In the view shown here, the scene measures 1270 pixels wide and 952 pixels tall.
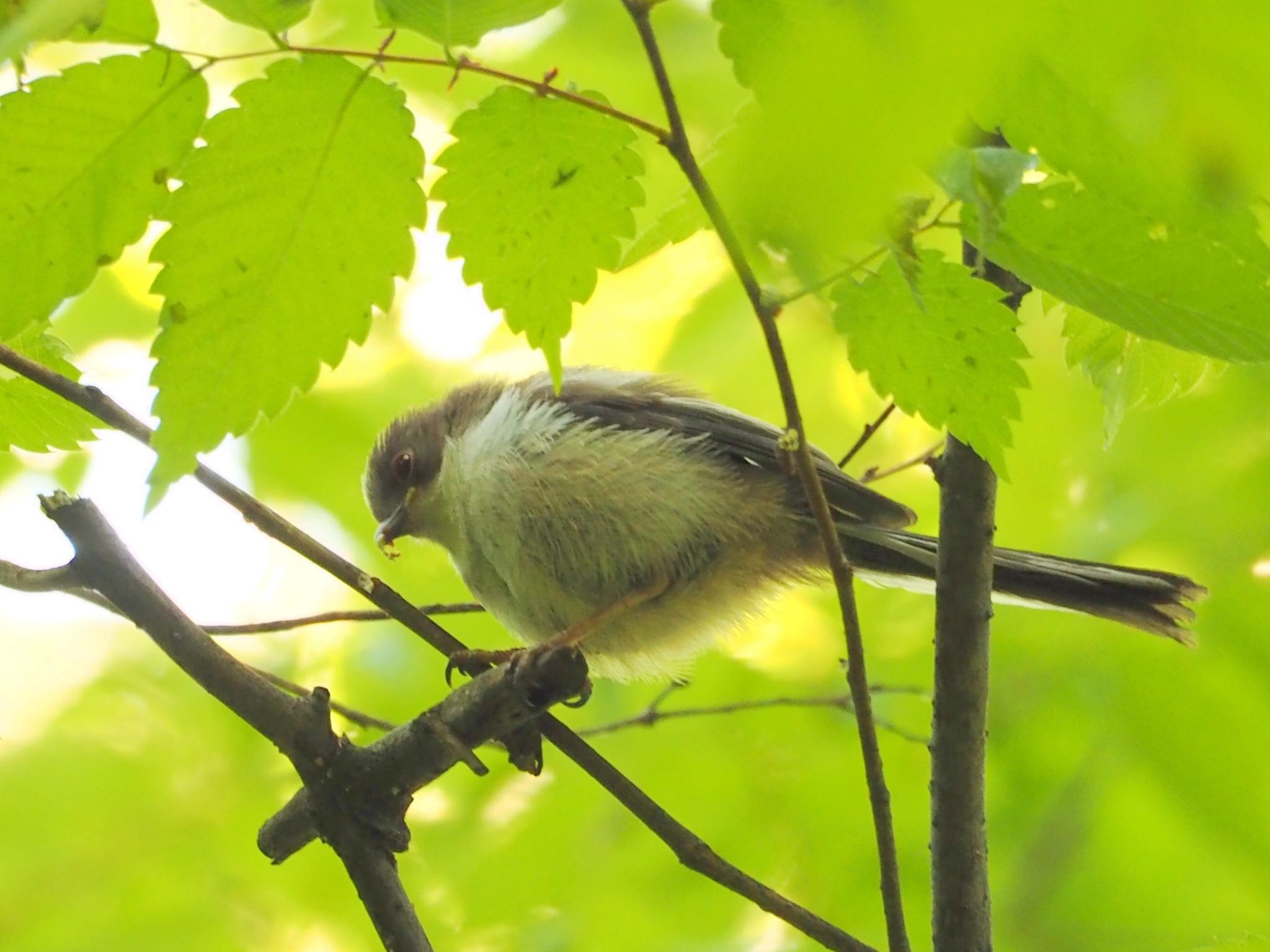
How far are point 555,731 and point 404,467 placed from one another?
164 cm

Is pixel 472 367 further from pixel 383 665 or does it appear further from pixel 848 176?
pixel 848 176

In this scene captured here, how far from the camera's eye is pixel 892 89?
789 millimetres

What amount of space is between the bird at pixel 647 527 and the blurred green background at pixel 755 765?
0.33m

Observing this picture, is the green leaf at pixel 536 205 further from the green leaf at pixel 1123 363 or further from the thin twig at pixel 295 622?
the thin twig at pixel 295 622

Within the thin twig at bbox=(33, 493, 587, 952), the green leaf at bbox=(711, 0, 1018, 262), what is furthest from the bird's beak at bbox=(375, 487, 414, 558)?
the green leaf at bbox=(711, 0, 1018, 262)

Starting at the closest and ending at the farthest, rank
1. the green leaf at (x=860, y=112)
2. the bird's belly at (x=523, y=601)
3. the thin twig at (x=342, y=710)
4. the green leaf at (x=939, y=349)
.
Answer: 1. the green leaf at (x=860, y=112)
2. the green leaf at (x=939, y=349)
3. the thin twig at (x=342, y=710)
4. the bird's belly at (x=523, y=601)

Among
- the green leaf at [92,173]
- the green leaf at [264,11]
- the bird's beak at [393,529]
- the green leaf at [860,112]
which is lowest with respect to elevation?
the green leaf at [860,112]

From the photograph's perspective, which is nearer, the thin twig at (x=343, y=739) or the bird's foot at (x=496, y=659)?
the thin twig at (x=343, y=739)

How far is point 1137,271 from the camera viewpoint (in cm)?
148

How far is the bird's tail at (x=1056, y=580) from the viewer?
2699 millimetres

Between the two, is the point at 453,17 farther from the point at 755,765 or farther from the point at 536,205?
the point at 755,765

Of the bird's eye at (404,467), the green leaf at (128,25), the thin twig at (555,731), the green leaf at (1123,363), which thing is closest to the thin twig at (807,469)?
the thin twig at (555,731)

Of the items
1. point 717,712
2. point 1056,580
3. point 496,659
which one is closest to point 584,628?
point 496,659

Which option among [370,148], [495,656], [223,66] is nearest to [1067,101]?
[370,148]
